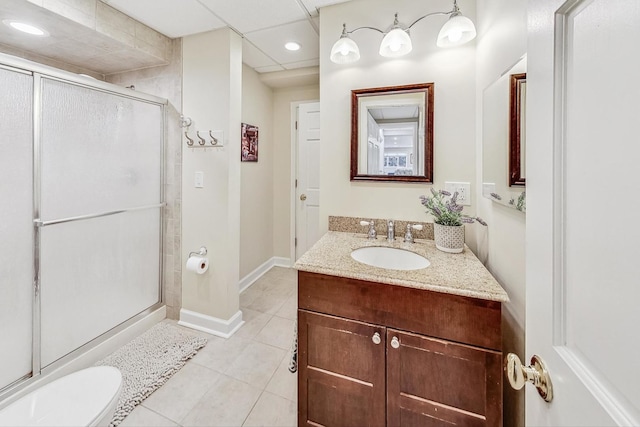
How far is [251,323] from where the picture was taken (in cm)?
229

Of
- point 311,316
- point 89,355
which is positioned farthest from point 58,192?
point 311,316

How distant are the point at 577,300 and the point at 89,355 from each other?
2472 mm

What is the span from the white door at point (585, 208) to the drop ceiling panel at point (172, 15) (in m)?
2.01

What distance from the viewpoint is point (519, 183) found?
951 millimetres

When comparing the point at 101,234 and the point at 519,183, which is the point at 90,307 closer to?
the point at 101,234

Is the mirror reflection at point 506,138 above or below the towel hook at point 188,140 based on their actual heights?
below

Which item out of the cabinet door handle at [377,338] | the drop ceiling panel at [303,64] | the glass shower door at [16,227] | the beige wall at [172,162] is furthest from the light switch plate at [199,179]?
the cabinet door handle at [377,338]

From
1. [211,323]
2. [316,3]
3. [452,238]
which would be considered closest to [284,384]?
[211,323]

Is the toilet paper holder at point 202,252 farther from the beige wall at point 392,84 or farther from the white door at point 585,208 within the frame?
the white door at point 585,208

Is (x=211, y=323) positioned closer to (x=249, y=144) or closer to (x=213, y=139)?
(x=213, y=139)

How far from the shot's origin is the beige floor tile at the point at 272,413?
138 centimetres

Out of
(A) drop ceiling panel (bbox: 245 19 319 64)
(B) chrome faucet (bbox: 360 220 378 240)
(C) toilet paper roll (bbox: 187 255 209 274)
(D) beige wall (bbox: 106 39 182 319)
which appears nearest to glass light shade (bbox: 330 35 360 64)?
(A) drop ceiling panel (bbox: 245 19 319 64)

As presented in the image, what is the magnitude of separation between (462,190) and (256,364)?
68.2 inches

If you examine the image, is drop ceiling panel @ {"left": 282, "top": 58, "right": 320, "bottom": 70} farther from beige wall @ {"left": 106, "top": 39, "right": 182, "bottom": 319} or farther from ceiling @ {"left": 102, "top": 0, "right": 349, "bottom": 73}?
beige wall @ {"left": 106, "top": 39, "right": 182, "bottom": 319}
